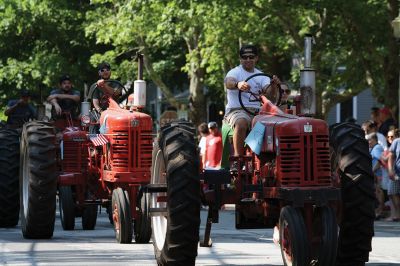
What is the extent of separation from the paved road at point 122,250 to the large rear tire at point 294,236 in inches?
82.2

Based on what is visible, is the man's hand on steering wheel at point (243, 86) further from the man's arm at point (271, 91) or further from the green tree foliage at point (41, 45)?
the green tree foliage at point (41, 45)

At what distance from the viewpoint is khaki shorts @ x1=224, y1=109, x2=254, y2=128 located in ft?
43.5

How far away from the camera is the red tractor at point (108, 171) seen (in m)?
16.4

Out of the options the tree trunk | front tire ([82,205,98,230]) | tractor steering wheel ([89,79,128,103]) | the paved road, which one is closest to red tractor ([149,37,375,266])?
the paved road

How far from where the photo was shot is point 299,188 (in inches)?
453

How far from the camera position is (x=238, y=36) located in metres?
33.7

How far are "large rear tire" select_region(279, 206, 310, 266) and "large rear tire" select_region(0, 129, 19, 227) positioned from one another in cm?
808

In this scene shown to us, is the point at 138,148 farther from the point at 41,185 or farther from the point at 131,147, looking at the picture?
the point at 41,185

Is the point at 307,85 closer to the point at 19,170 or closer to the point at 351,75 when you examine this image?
the point at 19,170

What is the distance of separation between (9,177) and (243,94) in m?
6.01

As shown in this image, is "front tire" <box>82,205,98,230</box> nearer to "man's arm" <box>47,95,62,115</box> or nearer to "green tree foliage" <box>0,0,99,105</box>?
"man's arm" <box>47,95,62,115</box>

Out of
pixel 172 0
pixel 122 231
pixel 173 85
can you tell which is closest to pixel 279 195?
pixel 122 231

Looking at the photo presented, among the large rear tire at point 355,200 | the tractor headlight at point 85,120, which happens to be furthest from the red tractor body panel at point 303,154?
the tractor headlight at point 85,120

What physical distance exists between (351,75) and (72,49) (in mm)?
14052
